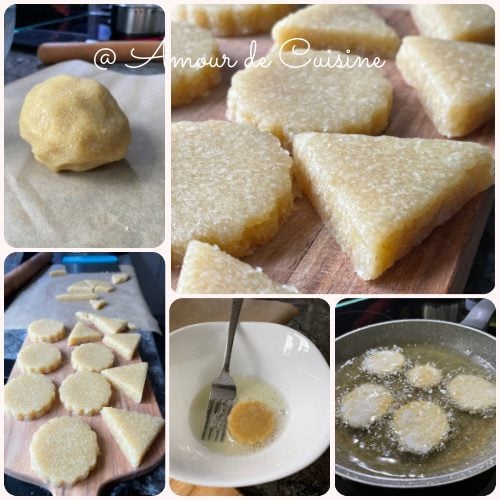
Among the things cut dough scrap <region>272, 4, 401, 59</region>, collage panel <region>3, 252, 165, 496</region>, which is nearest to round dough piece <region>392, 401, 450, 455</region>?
collage panel <region>3, 252, 165, 496</region>

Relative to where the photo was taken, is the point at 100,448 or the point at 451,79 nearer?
the point at 100,448

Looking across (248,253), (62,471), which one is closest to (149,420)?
(62,471)

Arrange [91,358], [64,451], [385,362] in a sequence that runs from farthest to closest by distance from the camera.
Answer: [91,358]
[64,451]
[385,362]

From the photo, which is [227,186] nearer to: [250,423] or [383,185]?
[383,185]

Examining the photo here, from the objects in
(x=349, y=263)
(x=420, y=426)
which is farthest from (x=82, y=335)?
(x=420, y=426)

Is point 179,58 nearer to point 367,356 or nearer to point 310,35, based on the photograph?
point 310,35

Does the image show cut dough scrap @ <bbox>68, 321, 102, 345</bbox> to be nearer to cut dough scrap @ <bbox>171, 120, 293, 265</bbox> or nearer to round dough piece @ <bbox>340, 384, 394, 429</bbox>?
cut dough scrap @ <bbox>171, 120, 293, 265</bbox>

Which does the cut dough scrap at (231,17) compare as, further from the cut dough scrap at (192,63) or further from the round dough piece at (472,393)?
the round dough piece at (472,393)
